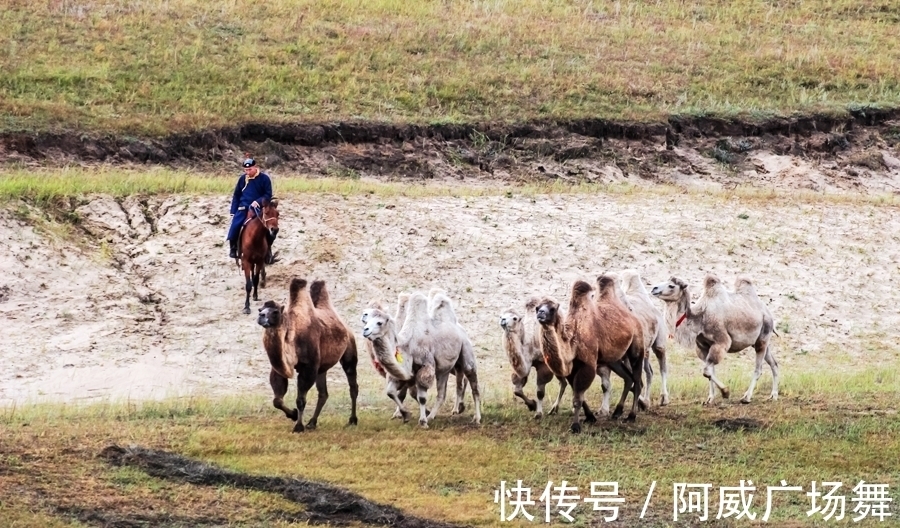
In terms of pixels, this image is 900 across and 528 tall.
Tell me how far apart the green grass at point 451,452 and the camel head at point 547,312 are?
123 centimetres

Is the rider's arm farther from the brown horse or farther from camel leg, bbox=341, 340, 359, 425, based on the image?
camel leg, bbox=341, 340, 359, 425

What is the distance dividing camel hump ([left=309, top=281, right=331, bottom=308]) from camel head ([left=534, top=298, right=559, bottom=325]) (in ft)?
8.69

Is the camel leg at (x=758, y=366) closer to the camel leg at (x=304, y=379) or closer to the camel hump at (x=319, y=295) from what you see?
the camel hump at (x=319, y=295)

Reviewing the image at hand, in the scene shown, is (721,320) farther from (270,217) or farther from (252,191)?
(252,191)

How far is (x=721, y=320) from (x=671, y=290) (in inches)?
29.6

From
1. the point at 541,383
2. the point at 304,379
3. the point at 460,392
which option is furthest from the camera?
the point at 460,392

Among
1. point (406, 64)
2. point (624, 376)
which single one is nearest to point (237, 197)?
point (624, 376)

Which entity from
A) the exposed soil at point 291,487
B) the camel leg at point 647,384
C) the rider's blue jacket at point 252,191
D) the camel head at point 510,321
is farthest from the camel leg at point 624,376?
the rider's blue jacket at point 252,191

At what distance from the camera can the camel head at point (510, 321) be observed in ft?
59.9

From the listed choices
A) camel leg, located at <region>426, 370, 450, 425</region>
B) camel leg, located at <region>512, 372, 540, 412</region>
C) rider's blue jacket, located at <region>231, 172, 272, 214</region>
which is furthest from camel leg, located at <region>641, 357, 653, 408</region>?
rider's blue jacket, located at <region>231, 172, 272, 214</region>

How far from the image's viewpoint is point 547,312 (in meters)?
17.5

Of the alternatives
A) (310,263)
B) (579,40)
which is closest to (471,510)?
(310,263)

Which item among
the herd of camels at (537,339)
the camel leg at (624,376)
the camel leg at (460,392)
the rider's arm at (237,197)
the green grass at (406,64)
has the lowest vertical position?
the camel leg at (460,392)

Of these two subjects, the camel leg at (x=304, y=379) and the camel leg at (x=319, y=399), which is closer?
the camel leg at (x=304, y=379)
